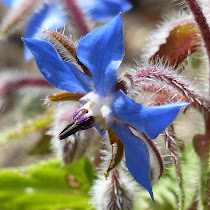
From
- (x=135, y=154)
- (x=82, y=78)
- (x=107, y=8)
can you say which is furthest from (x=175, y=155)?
(x=107, y=8)

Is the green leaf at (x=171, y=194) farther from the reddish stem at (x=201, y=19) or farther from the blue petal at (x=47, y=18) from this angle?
the blue petal at (x=47, y=18)

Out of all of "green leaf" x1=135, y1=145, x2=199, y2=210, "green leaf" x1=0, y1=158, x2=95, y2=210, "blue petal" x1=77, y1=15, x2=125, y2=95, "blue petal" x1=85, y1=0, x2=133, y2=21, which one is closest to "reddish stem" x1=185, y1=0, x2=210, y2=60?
"blue petal" x1=77, y1=15, x2=125, y2=95

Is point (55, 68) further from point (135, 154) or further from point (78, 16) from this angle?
point (78, 16)

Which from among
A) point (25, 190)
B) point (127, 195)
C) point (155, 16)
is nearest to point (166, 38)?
point (127, 195)

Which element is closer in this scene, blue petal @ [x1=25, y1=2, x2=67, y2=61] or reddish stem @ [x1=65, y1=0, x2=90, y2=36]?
reddish stem @ [x1=65, y1=0, x2=90, y2=36]

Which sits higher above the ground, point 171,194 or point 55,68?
point 55,68

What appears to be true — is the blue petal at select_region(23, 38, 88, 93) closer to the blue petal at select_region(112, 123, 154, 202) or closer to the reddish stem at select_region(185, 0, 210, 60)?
the blue petal at select_region(112, 123, 154, 202)

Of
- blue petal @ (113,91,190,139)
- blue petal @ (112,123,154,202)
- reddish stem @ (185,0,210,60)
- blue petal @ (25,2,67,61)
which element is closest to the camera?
blue petal @ (113,91,190,139)

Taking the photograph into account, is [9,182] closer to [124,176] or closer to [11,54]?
[124,176]
